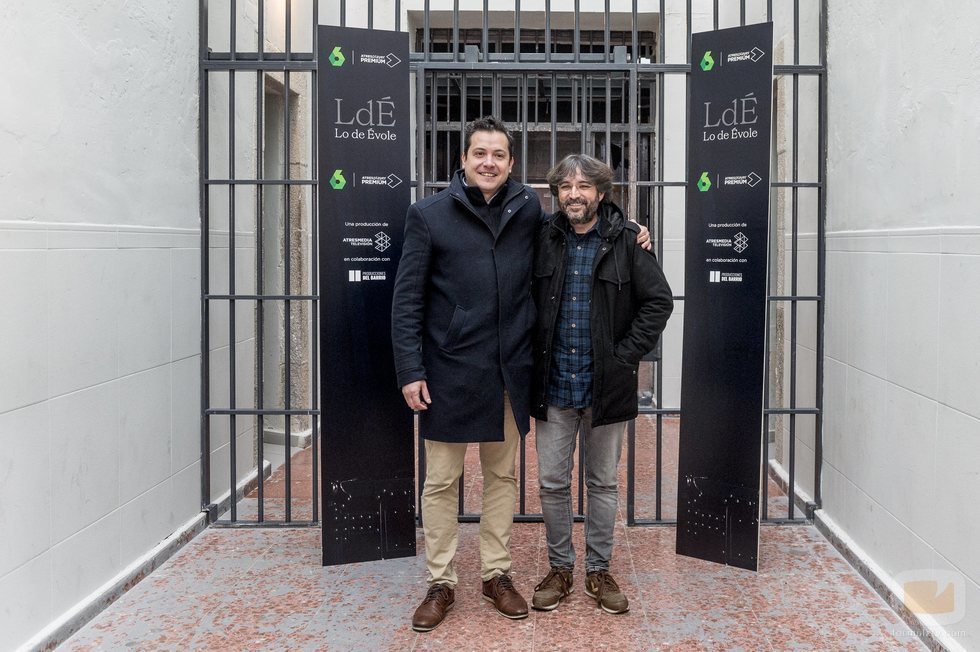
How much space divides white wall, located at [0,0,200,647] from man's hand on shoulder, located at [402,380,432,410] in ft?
3.81

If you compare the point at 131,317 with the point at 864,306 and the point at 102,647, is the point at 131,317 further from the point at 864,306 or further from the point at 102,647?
the point at 864,306

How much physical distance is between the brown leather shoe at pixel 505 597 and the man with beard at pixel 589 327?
0.09 metres

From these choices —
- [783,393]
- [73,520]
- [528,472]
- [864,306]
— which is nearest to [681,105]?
[783,393]

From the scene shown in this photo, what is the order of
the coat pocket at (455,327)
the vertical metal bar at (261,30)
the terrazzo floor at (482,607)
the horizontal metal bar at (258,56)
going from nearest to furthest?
1. the terrazzo floor at (482,607)
2. the coat pocket at (455,327)
3. the vertical metal bar at (261,30)
4. the horizontal metal bar at (258,56)

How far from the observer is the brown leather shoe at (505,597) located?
320 cm

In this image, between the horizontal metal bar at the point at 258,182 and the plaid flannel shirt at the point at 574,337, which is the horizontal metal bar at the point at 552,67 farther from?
the plaid flannel shirt at the point at 574,337

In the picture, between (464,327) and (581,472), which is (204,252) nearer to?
(464,327)

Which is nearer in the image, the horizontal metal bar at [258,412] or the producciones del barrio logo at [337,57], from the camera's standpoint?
the producciones del barrio logo at [337,57]

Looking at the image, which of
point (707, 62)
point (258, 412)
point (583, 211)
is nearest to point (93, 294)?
point (258, 412)

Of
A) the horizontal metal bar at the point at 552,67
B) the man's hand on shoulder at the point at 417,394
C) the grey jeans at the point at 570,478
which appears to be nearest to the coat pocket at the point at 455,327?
the man's hand on shoulder at the point at 417,394

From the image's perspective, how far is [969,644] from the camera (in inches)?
107

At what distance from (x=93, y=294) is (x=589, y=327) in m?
1.81

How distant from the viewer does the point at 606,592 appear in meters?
3.29

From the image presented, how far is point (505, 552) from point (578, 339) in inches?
33.5
